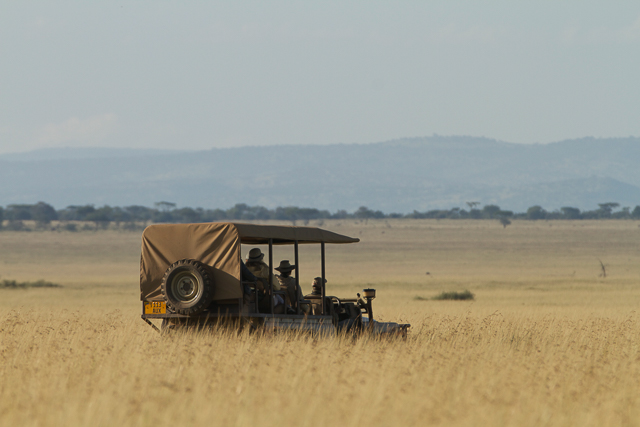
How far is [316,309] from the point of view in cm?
1245

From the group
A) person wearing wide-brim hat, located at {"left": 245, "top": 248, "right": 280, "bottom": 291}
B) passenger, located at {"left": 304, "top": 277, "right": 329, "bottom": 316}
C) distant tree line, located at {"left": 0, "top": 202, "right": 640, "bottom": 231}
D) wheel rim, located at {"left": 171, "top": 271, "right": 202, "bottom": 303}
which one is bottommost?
passenger, located at {"left": 304, "top": 277, "right": 329, "bottom": 316}

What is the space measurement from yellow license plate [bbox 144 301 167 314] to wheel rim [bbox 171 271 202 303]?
1.32 ft

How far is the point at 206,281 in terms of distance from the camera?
425 inches

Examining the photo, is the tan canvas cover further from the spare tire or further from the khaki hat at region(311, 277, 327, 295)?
the khaki hat at region(311, 277, 327, 295)

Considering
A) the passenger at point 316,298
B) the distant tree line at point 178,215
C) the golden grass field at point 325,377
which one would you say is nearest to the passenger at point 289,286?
the passenger at point 316,298

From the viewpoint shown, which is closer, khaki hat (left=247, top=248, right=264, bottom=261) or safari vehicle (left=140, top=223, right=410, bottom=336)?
safari vehicle (left=140, top=223, right=410, bottom=336)

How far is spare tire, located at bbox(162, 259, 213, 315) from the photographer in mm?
10805

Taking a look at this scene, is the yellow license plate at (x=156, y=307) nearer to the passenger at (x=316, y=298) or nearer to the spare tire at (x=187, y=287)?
the spare tire at (x=187, y=287)

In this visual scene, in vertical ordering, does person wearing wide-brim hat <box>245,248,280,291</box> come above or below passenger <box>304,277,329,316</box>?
above

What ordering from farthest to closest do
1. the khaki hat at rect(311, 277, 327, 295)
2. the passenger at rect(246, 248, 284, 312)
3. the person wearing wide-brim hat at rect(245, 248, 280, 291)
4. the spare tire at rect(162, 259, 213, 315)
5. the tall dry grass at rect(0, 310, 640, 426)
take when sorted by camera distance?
the khaki hat at rect(311, 277, 327, 295), the person wearing wide-brim hat at rect(245, 248, 280, 291), the passenger at rect(246, 248, 284, 312), the spare tire at rect(162, 259, 213, 315), the tall dry grass at rect(0, 310, 640, 426)

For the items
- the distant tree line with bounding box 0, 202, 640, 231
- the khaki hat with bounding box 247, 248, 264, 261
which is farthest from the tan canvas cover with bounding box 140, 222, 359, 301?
the distant tree line with bounding box 0, 202, 640, 231

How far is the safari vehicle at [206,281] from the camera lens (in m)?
10.9

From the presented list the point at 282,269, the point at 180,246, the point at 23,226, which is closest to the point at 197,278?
the point at 180,246

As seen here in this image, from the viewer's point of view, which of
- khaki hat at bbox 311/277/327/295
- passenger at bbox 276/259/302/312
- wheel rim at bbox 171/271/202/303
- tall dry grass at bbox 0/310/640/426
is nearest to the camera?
tall dry grass at bbox 0/310/640/426
